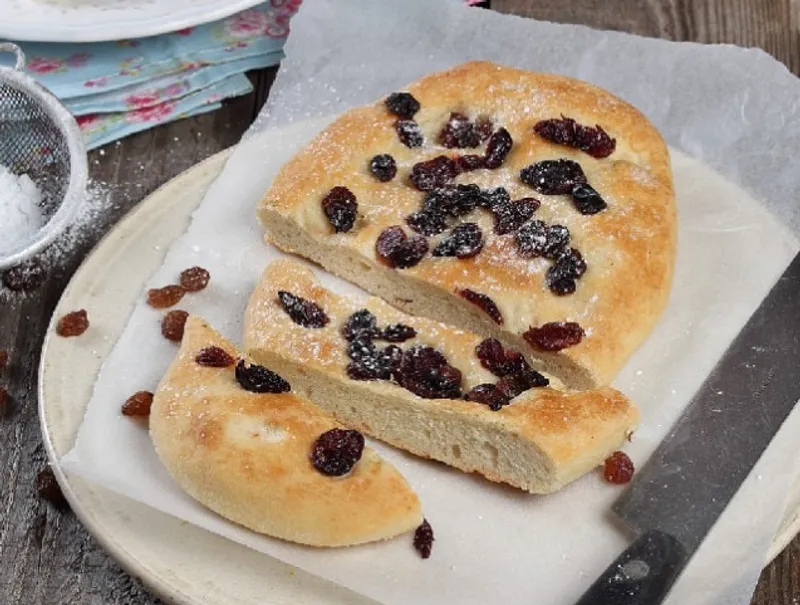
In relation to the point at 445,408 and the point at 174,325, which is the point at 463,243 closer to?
the point at 445,408

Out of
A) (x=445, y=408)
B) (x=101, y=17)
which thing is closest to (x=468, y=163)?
(x=445, y=408)

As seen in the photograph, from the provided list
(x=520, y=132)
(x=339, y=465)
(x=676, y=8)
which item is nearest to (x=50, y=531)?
(x=339, y=465)

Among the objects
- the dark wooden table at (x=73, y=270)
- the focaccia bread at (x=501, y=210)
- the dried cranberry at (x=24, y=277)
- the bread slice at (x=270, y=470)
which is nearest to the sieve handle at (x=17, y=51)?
the dark wooden table at (x=73, y=270)

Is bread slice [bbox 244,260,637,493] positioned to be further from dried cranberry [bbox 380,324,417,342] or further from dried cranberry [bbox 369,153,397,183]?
dried cranberry [bbox 369,153,397,183]

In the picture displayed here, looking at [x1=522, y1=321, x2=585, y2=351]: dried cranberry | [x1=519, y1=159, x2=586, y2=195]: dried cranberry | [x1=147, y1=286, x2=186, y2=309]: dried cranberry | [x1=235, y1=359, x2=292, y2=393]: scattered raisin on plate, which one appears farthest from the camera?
[x1=519, y1=159, x2=586, y2=195]: dried cranberry

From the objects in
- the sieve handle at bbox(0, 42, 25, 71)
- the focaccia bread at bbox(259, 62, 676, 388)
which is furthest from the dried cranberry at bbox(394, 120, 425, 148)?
the sieve handle at bbox(0, 42, 25, 71)

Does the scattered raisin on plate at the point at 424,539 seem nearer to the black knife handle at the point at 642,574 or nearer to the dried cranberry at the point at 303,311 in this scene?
the black knife handle at the point at 642,574
